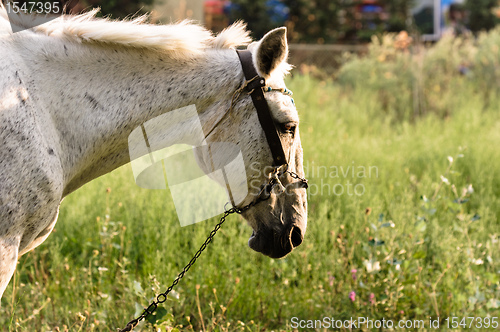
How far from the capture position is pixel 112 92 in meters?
1.97

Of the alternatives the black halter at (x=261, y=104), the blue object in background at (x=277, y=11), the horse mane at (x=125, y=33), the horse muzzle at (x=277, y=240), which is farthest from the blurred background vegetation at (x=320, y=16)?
the horse muzzle at (x=277, y=240)

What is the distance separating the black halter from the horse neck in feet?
0.17

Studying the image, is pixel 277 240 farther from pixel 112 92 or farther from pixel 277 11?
pixel 277 11

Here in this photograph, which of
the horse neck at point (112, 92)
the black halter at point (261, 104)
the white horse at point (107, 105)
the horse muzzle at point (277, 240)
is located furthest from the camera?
the horse muzzle at point (277, 240)

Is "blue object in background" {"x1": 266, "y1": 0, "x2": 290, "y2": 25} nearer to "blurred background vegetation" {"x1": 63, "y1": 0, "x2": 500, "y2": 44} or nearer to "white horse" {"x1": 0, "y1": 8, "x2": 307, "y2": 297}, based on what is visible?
"blurred background vegetation" {"x1": 63, "y1": 0, "x2": 500, "y2": 44}

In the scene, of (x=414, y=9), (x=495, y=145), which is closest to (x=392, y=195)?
(x=495, y=145)

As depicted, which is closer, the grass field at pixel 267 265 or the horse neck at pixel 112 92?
the horse neck at pixel 112 92

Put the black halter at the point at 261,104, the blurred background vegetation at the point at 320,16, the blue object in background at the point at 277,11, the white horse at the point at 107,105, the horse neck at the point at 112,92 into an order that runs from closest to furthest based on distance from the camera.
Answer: the white horse at the point at 107,105
the horse neck at the point at 112,92
the black halter at the point at 261,104
the blurred background vegetation at the point at 320,16
the blue object in background at the point at 277,11

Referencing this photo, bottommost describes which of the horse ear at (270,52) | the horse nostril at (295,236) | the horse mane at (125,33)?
the horse nostril at (295,236)

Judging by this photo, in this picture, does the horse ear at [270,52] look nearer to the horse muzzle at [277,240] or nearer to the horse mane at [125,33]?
the horse mane at [125,33]

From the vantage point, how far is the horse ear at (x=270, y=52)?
193cm

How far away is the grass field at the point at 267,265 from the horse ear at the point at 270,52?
1.24 metres

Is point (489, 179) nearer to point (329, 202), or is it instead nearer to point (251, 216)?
point (329, 202)

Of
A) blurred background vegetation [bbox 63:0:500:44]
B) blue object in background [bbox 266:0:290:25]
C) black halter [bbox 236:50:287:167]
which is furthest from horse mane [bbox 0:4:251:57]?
blue object in background [bbox 266:0:290:25]
